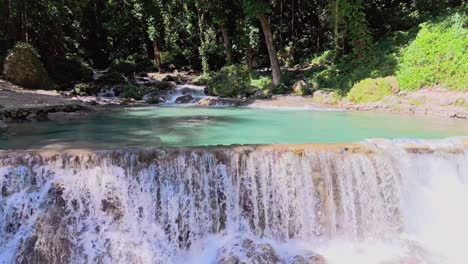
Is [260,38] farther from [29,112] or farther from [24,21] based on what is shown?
[29,112]

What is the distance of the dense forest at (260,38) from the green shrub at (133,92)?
3163 millimetres

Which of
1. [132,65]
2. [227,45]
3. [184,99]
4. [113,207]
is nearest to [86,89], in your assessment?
[184,99]

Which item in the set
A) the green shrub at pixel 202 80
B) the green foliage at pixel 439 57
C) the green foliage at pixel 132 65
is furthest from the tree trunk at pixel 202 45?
the green foliage at pixel 439 57

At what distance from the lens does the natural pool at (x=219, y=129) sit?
9.41 metres

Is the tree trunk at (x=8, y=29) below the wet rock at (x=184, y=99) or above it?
above

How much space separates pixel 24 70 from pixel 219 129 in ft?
33.7

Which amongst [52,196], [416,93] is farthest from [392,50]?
[52,196]

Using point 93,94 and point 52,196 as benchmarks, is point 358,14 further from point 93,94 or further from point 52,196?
point 52,196

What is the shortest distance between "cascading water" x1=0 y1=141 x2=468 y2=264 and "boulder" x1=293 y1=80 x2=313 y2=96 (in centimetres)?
1073

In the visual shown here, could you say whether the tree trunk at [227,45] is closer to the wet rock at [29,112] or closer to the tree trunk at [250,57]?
the tree trunk at [250,57]

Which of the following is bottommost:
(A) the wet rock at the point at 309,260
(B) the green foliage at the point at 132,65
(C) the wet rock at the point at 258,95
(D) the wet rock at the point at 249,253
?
(A) the wet rock at the point at 309,260

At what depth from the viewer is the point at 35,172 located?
655 cm

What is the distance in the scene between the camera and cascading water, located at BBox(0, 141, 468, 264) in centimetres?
650

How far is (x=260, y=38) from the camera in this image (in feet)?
81.0
